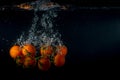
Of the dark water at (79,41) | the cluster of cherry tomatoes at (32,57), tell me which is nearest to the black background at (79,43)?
the dark water at (79,41)

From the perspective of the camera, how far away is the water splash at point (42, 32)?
243cm

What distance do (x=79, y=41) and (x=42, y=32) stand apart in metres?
0.53

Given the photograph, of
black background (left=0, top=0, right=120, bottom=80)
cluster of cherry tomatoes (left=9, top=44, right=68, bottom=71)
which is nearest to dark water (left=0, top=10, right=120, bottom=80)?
black background (left=0, top=0, right=120, bottom=80)

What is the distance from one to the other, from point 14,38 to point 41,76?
0.66 meters

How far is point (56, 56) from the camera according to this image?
6.09ft

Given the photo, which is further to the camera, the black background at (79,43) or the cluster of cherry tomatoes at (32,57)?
the black background at (79,43)

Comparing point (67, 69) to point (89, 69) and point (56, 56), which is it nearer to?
point (89, 69)

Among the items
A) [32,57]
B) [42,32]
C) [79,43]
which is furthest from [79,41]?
[32,57]

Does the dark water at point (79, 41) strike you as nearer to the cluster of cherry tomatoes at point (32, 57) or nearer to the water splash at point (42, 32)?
the water splash at point (42, 32)

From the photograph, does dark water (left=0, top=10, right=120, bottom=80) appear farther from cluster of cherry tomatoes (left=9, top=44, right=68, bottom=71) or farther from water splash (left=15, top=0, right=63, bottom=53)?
cluster of cherry tomatoes (left=9, top=44, right=68, bottom=71)

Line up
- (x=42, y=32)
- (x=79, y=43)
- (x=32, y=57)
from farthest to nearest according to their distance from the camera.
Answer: (x=79, y=43) → (x=42, y=32) → (x=32, y=57)

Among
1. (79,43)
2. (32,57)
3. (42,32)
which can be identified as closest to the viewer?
(32,57)

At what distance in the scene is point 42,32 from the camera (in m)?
2.60

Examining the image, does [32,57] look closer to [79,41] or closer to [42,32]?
[42,32]
